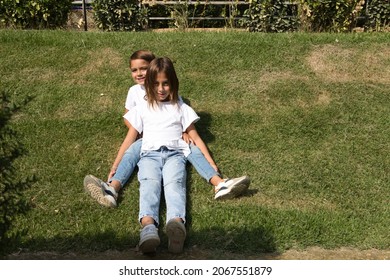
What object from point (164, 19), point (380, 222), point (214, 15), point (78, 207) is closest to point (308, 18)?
point (214, 15)

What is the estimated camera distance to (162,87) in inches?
197

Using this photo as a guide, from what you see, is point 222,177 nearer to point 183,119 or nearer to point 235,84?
point 183,119

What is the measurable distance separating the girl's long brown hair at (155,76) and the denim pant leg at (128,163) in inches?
16.9

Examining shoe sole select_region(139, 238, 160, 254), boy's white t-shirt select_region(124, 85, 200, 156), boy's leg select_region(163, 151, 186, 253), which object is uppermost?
boy's white t-shirt select_region(124, 85, 200, 156)

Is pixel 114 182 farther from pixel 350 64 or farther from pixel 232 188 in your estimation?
pixel 350 64

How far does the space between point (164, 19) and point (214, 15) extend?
889mm

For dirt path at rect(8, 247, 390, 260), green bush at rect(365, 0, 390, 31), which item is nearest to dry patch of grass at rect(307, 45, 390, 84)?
green bush at rect(365, 0, 390, 31)

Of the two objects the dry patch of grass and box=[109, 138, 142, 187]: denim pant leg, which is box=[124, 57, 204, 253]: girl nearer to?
box=[109, 138, 142, 187]: denim pant leg

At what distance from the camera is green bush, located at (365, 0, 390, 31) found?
849 cm

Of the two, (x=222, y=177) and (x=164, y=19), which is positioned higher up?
(x=164, y=19)

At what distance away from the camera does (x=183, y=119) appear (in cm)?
509

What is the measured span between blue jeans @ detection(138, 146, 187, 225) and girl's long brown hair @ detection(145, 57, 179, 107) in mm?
498

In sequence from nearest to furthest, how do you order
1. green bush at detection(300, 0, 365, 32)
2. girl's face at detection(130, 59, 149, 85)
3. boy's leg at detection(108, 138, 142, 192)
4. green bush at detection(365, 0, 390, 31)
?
boy's leg at detection(108, 138, 142, 192) → girl's face at detection(130, 59, 149, 85) → green bush at detection(300, 0, 365, 32) → green bush at detection(365, 0, 390, 31)

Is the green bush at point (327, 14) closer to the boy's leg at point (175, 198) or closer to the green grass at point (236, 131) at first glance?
the green grass at point (236, 131)
